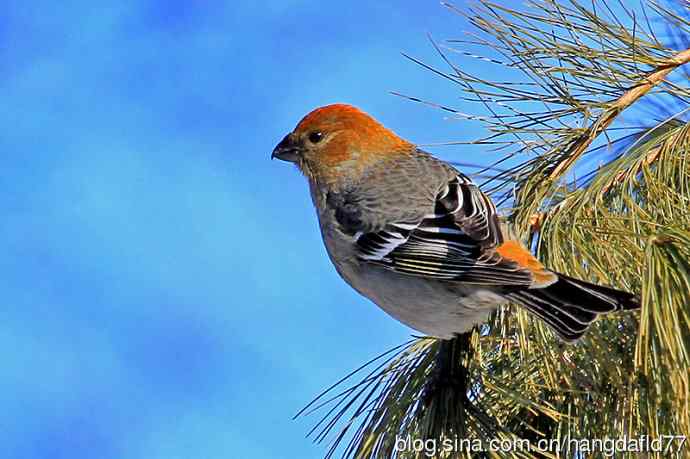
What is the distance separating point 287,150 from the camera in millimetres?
3684

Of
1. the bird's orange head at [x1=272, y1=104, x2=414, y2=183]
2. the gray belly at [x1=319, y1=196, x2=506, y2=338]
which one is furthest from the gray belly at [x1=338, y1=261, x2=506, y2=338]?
the bird's orange head at [x1=272, y1=104, x2=414, y2=183]

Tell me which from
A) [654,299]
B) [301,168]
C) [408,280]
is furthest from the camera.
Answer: [301,168]

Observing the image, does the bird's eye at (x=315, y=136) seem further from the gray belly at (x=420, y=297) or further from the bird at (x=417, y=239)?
the gray belly at (x=420, y=297)

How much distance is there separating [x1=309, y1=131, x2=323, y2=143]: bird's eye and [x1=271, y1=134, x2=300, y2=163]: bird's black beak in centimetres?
8

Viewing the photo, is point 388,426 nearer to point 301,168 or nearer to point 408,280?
point 408,280

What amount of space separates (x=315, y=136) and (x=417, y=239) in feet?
2.65

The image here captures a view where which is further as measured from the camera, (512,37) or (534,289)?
(512,37)

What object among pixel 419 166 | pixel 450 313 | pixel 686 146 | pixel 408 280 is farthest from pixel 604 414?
pixel 419 166

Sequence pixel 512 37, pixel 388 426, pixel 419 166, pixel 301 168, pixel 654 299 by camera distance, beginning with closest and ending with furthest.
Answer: pixel 654 299 → pixel 388 426 → pixel 512 37 → pixel 419 166 → pixel 301 168

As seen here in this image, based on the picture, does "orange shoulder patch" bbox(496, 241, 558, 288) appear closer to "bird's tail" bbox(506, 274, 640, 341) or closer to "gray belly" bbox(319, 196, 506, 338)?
"bird's tail" bbox(506, 274, 640, 341)

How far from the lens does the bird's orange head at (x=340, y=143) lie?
11.7ft

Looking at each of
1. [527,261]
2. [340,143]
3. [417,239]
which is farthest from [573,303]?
[340,143]

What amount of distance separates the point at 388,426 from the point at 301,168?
1.30 meters

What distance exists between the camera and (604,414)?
245 centimetres
